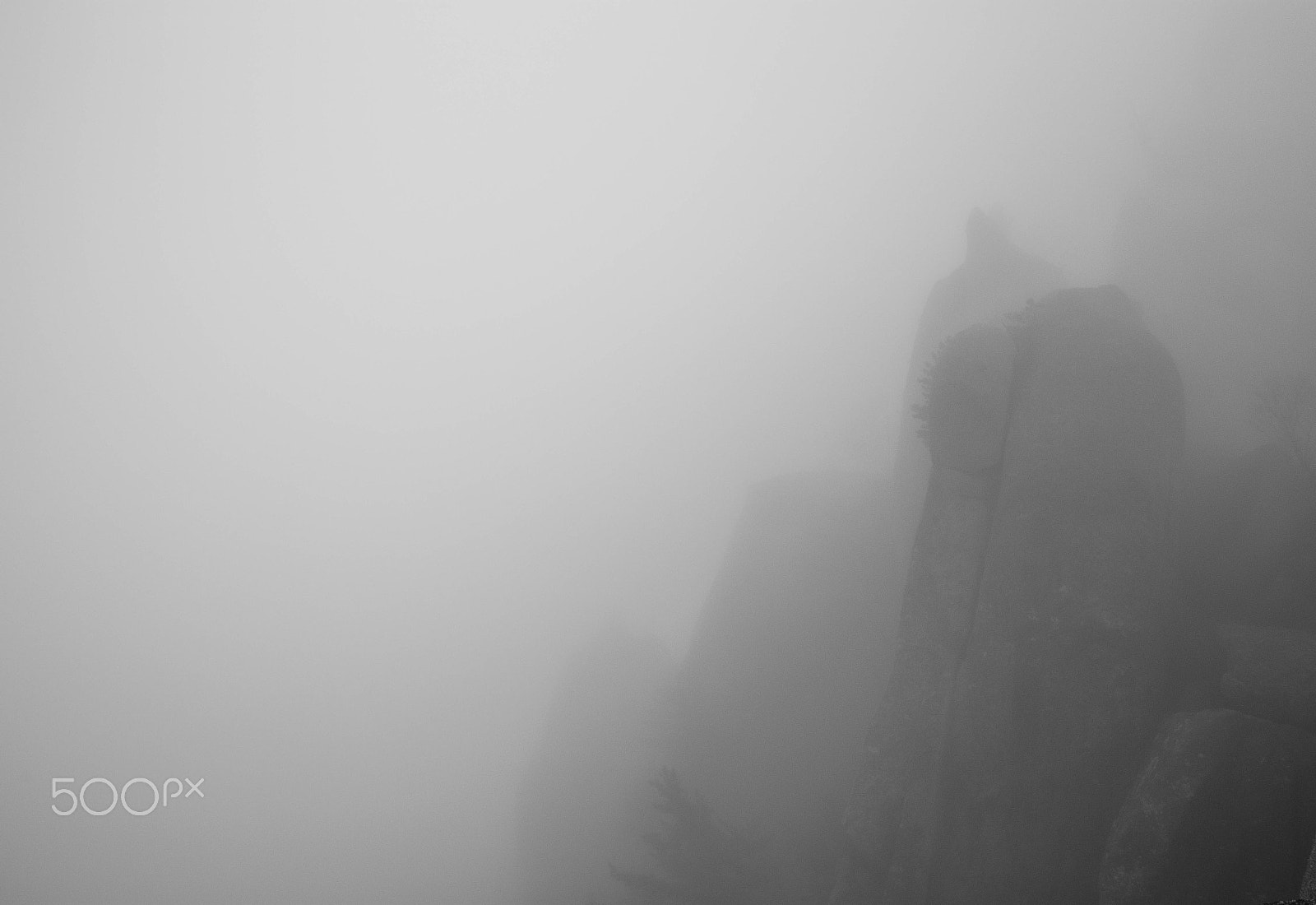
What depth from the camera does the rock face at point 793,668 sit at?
33.4 metres

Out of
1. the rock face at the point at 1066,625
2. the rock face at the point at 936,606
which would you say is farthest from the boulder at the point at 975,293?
the rock face at the point at 1066,625

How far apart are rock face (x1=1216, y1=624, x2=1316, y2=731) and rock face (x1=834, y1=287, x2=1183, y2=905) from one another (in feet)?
7.30

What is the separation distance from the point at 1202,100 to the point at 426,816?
379ft

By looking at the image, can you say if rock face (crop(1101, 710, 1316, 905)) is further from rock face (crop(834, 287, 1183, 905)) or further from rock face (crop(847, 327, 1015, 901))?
rock face (crop(847, 327, 1015, 901))

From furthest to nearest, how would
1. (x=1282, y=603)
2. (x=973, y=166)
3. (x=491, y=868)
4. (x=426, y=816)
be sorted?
(x=426, y=816) < (x=973, y=166) < (x=491, y=868) < (x=1282, y=603)

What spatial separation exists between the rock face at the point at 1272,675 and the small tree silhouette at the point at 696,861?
22.7 m

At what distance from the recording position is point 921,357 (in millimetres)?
37812

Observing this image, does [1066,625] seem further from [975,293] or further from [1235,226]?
[1235,226]

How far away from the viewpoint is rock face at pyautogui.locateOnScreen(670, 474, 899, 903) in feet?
110

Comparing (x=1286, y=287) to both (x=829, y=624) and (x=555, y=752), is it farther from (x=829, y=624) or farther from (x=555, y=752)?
(x=555, y=752)

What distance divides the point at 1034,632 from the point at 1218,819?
6517 millimetres

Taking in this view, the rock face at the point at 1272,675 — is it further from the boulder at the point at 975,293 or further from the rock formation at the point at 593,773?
the rock formation at the point at 593,773

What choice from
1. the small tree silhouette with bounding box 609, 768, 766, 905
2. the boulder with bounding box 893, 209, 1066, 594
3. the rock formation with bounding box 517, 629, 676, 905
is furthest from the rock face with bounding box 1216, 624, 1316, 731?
the rock formation with bounding box 517, 629, 676, 905

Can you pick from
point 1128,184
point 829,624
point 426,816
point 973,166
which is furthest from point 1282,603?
point 426,816
